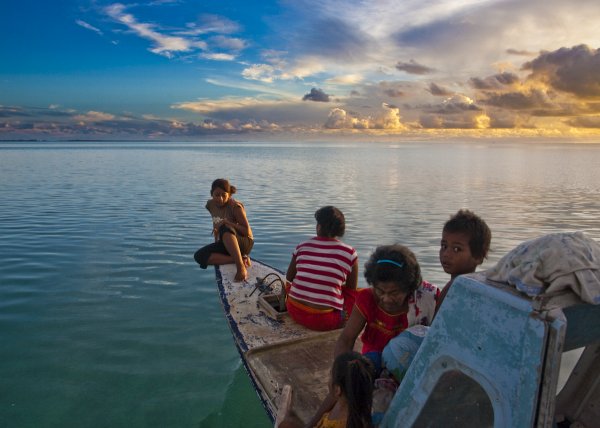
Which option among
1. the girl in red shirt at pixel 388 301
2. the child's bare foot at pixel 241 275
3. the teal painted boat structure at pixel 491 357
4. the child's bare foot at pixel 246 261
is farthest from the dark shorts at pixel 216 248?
the teal painted boat structure at pixel 491 357

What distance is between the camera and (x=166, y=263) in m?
10.7

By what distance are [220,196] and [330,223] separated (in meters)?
3.51

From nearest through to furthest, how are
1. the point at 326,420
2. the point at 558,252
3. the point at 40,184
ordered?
the point at 558,252
the point at 326,420
the point at 40,184

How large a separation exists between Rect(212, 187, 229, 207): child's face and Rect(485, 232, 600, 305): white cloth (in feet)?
20.7

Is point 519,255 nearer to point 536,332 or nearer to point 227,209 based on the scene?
point 536,332

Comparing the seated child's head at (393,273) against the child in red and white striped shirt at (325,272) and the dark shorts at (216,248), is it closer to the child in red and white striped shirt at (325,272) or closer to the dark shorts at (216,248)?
the child in red and white striped shirt at (325,272)

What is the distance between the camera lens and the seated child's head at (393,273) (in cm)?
324

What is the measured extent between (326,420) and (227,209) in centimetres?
570

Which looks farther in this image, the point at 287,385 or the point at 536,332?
the point at 287,385

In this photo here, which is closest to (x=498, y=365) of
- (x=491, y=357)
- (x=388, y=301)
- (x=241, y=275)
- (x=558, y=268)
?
(x=491, y=357)

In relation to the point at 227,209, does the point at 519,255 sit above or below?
above

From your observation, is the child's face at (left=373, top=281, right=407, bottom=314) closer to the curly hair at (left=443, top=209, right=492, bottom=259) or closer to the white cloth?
the curly hair at (left=443, top=209, right=492, bottom=259)

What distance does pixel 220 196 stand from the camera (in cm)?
807

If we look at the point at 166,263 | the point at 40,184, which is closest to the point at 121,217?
the point at 166,263
